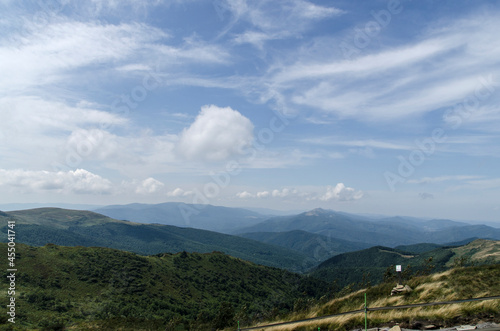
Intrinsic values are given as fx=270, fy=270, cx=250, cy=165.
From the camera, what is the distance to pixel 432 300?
50.7ft

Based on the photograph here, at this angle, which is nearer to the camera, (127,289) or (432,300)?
(432,300)

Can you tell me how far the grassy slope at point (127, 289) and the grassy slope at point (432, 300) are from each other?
46.8ft

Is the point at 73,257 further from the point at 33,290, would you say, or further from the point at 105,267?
the point at 33,290

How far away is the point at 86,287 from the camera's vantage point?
233ft

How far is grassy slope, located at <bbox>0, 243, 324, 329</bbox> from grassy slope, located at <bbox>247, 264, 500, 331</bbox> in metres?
14.3

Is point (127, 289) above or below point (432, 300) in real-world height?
below

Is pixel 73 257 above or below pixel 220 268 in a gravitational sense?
above

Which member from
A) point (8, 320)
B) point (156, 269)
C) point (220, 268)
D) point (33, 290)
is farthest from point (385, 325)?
point (220, 268)

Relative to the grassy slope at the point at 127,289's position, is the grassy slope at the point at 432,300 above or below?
above

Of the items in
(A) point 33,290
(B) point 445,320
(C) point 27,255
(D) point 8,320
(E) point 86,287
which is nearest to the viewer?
(B) point 445,320

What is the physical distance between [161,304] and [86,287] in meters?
19.9

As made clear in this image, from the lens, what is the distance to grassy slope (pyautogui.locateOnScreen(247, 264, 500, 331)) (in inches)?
469

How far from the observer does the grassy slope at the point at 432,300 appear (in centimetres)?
1191

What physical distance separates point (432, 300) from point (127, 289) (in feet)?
265
